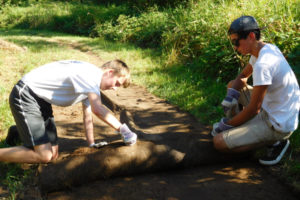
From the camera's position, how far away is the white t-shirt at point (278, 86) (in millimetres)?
2693

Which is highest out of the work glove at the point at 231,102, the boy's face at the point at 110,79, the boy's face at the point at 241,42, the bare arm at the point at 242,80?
the boy's face at the point at 241,42

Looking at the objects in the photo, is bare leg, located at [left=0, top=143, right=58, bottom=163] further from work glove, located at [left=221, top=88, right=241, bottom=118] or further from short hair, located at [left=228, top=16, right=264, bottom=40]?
short hair, located at [left=228, top=16, right=264, bottom=40]

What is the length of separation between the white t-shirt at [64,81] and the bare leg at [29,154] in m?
0.48

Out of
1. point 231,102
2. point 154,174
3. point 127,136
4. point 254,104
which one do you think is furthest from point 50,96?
point 231,102

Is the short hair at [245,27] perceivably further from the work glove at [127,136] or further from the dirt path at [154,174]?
the work glove at [127,136]

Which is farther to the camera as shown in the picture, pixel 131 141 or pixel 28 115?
pixel 131 141

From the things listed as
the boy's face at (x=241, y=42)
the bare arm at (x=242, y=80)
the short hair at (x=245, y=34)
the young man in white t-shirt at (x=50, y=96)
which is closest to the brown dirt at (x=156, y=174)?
the young man in white t-shirt at (x=50, y=96)

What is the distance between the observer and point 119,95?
5293 mm

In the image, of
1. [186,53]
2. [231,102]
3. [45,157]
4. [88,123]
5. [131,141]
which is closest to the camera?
[45,157]

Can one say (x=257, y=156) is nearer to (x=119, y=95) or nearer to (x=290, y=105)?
(x=290, y=105)

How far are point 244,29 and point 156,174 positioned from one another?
1.74 meters

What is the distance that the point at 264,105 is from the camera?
2.99 meters

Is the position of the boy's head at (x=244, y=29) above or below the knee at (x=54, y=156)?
above

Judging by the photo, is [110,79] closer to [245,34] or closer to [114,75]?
[114,75]
